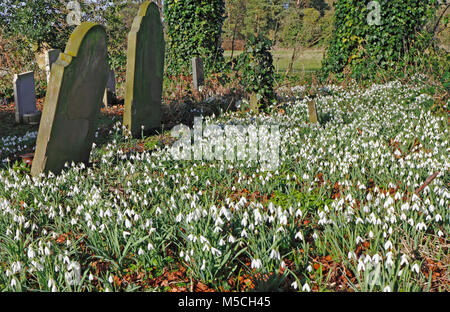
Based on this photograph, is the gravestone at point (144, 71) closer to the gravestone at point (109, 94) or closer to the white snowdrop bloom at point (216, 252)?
the gravestone at point (109, 94)

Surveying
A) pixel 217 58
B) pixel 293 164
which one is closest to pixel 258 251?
pixel 293 164

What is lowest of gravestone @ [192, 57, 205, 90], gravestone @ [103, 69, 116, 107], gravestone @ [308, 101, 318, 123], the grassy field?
gravestone @ [308, 101, 318, 123]

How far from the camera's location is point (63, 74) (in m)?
4.12

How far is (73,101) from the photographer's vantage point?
442 centimetres

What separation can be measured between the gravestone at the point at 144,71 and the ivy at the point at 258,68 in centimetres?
181

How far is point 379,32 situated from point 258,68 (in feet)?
16.8

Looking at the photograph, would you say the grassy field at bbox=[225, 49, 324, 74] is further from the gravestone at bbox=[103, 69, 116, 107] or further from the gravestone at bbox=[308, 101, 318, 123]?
the gravestone at bbox=[308, 101, 318, 123]

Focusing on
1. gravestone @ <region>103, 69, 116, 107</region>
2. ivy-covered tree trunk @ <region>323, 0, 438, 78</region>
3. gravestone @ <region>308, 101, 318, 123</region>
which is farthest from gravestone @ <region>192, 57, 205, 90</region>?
ivy-covered tree trunk @ <region>323, 0, 438, 78</region>

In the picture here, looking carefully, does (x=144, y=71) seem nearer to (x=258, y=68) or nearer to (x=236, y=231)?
(x=258, y=68)

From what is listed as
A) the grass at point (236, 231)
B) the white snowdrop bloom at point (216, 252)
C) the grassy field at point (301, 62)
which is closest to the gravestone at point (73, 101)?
the grass at point (236, 231)

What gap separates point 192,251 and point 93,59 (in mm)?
3311

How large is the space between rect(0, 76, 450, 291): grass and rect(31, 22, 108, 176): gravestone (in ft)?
1.36

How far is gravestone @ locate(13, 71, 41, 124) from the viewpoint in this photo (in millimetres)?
8086

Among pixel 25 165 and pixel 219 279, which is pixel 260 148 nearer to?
pixel 219 279
